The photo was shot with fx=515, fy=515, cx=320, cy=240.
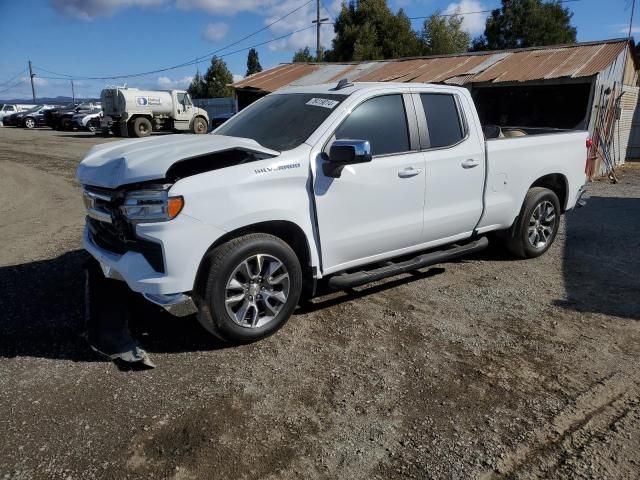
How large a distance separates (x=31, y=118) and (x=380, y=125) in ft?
117

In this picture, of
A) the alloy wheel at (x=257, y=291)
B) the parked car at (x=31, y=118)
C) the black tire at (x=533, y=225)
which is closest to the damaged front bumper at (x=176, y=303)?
the alloy wheel at (x=257, y=291)

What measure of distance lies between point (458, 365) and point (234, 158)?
7.08 feet

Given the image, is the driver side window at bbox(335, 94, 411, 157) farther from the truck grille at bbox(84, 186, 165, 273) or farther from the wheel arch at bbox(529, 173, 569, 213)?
the wheel arch at bbox(529, 173, 569, 213)

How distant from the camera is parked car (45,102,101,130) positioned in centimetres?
3033

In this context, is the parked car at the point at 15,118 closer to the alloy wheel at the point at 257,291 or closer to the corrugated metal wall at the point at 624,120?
the corrugated metal wall at the point at 624,120

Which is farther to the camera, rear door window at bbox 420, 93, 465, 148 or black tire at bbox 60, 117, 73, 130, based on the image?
black tire at bbox 60, 117, 73, 130

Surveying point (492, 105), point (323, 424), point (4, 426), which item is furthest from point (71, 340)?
point (492, 105)

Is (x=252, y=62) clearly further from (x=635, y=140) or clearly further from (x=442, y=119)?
(x=442, y=119)

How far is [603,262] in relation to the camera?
19.6 feet

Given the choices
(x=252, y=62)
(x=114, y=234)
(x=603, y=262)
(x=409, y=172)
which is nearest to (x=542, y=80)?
(x=603, y=262)

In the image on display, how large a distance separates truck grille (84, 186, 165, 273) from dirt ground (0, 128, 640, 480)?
73 centimetres

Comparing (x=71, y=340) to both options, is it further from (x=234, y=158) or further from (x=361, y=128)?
(x=361, y=128)

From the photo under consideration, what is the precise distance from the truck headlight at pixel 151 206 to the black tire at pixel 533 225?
389 centimetres

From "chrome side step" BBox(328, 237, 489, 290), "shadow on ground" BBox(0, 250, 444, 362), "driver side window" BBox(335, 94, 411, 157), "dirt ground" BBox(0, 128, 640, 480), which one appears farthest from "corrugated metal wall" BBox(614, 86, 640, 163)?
"driver side window" BBox(335, 94, 411, 157)
